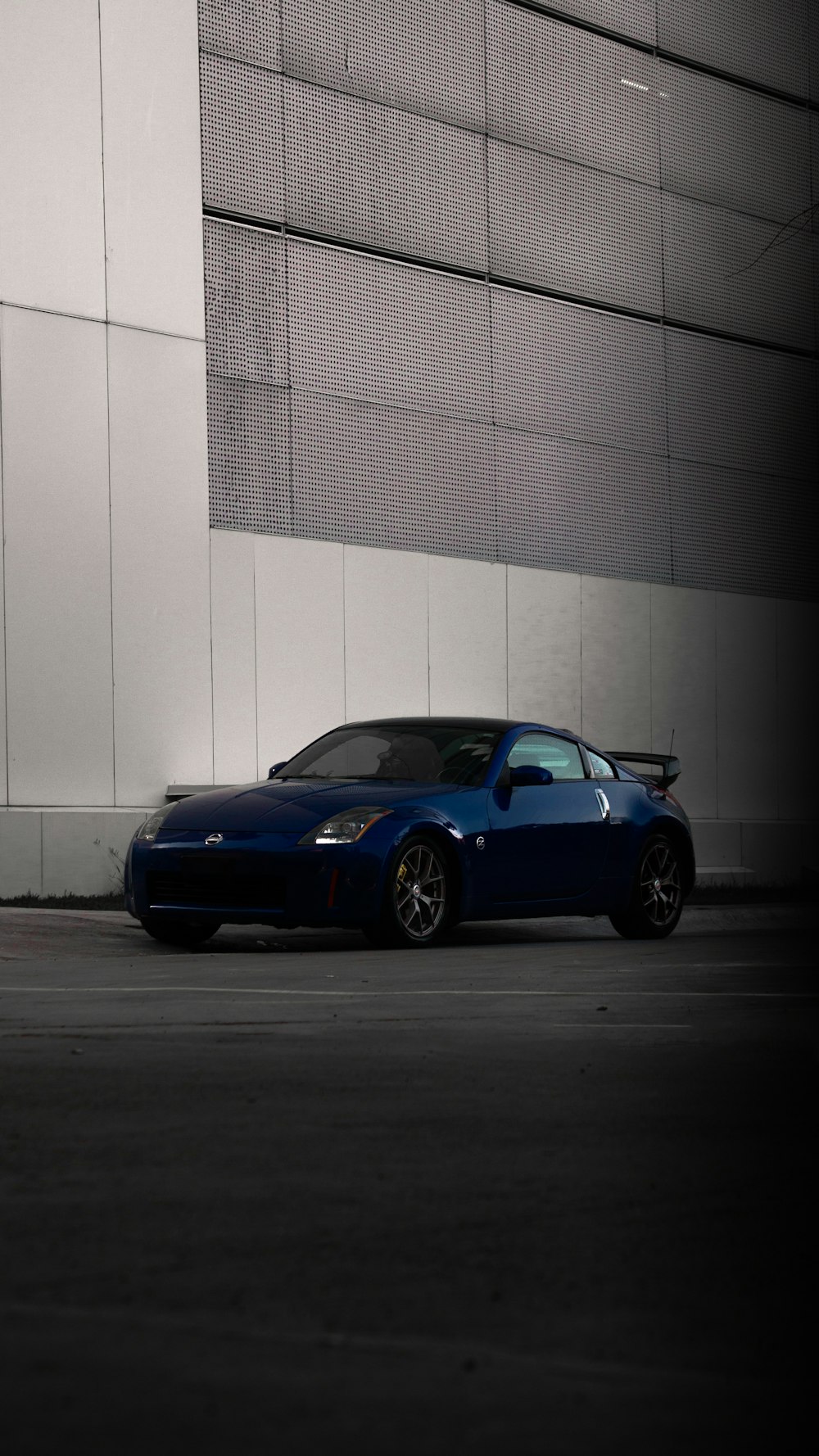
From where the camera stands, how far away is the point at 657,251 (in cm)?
2319

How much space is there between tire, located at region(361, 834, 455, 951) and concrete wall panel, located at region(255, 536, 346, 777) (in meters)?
7.28

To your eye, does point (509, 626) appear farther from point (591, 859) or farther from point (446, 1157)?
point (446, 1157)

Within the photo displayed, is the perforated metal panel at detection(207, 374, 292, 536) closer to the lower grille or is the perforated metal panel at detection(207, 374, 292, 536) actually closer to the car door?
the car door

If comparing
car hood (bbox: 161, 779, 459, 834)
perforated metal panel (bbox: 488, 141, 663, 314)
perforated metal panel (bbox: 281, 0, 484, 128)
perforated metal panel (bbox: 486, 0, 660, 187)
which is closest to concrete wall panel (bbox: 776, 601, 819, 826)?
perforated metal panel (bbox: 488, 141, 663, 314)

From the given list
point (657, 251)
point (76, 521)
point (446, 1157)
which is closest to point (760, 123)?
point (657, 251)

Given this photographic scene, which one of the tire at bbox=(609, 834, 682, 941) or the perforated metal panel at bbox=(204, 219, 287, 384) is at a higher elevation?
the perforated metal panel at bbox=(204, 219, 287, 384)

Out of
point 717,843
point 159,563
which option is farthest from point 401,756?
point 717,843

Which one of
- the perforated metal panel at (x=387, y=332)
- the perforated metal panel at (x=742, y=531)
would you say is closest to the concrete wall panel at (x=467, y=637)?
the perforated metal panel at (x=387, y=332)

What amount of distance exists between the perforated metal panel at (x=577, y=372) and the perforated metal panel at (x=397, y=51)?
2.17 meters

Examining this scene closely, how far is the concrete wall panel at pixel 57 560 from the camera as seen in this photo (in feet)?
53.2

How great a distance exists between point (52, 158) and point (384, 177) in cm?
424

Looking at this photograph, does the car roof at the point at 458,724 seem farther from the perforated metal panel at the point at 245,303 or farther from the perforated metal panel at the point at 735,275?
the perforated metal panel at the point at 735,275

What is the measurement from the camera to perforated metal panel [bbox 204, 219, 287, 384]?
1806cm

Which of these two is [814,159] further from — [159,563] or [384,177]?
[159,563]
